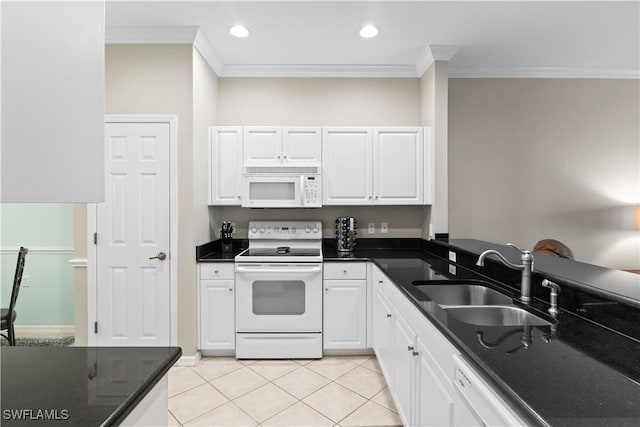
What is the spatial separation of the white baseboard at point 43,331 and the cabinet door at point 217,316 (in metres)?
1.82

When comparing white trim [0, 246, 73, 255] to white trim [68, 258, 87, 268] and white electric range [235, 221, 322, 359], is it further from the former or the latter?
white electric range [235, 221, 322, 359]

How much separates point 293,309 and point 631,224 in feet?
12.3

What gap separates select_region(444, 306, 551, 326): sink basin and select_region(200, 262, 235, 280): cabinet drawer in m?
1.93

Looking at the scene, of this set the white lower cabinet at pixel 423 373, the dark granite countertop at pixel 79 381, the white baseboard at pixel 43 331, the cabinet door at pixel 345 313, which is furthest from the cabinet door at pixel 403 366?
the white baseboard at pixel 43 331

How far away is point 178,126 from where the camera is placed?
9.46ft

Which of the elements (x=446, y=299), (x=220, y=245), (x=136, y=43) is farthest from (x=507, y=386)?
(x=136, y=43)

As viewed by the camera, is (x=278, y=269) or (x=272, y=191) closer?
(x=278, y=269)

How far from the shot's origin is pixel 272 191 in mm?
3336

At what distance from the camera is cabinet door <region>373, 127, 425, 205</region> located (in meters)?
3.38

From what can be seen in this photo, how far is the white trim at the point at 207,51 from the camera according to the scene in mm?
2895

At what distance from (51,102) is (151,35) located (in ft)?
9.71

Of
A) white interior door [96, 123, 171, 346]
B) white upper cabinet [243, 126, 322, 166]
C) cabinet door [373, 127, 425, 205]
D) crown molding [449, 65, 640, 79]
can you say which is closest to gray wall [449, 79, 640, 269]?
crown molding [449, 65, 640, 79]

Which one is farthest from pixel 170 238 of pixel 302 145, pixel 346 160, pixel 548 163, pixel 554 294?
pixel 548 163

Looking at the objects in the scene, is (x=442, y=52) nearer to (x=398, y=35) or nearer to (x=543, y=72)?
(x=398, y=35)
